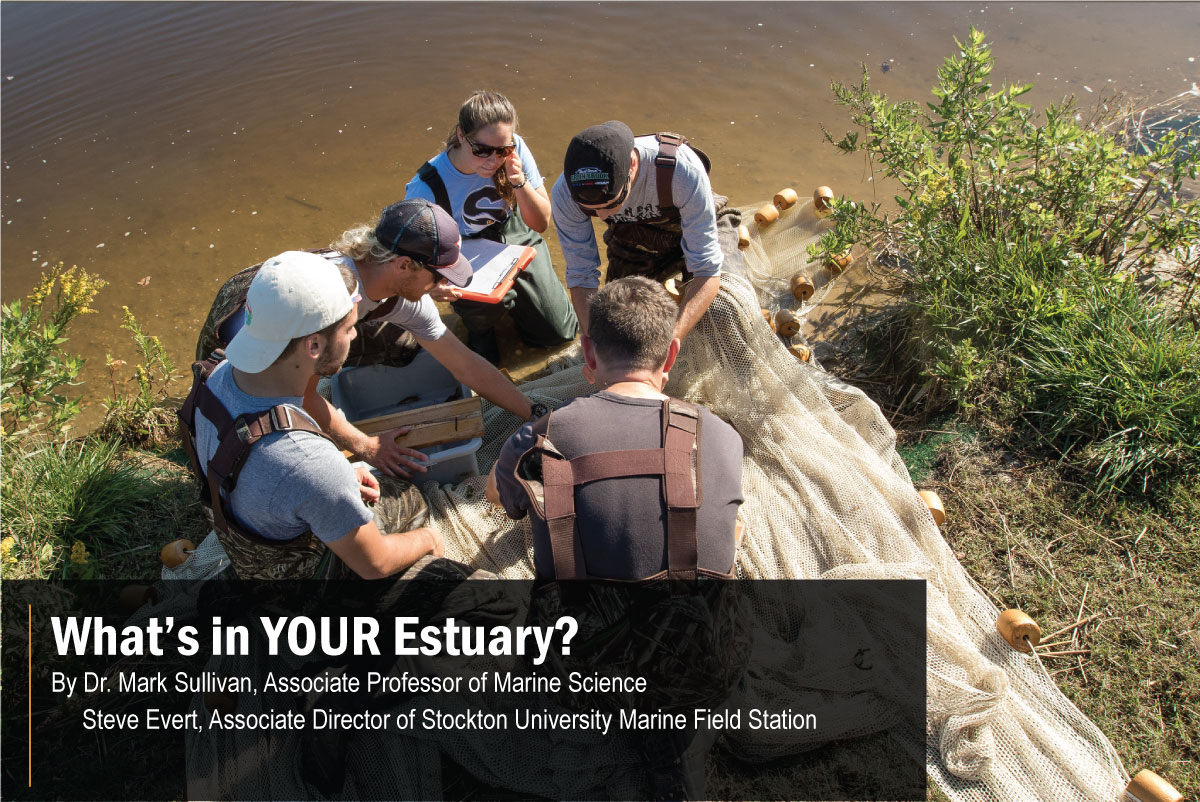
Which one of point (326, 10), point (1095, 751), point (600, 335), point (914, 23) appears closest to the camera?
point (600, 335)

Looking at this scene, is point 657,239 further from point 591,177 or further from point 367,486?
point 367,486

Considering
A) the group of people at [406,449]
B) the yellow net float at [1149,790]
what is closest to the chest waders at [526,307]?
the group of people at [406,449]

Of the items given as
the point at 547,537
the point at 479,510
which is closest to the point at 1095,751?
the point at 547,537

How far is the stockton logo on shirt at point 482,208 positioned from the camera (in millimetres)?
4469

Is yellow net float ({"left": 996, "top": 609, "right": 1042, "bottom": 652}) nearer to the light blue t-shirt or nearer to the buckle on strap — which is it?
the buckle on strap

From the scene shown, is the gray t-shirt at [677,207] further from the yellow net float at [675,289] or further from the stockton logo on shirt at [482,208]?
the stockton logo on shirt at [482,208]

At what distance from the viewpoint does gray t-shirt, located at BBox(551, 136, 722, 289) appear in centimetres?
383

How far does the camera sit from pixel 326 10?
350 inches

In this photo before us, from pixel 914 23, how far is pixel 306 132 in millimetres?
6201

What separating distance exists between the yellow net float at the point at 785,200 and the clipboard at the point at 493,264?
6.28 ft

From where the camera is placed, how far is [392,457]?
3561mm

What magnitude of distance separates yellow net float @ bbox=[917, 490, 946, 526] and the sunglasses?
9.09 ft

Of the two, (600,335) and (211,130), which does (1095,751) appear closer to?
(600,335)

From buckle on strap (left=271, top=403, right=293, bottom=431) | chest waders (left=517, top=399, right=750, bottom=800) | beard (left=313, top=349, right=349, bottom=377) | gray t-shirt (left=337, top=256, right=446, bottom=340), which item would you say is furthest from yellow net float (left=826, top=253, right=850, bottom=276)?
buckle on strap (left=271, top=403, right=293, bottom=431)
